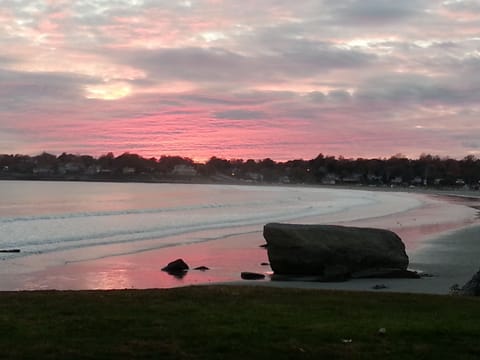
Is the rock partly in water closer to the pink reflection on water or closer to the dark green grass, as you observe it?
the dark green grass

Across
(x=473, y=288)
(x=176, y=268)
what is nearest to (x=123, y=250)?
(x=176, y=268)

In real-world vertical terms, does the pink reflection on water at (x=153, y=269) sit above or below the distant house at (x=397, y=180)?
below

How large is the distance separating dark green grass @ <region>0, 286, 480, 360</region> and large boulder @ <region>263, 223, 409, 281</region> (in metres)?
6.50

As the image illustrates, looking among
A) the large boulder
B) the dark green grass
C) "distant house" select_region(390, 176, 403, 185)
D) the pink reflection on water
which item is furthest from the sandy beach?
"distant house" select_region(390, 176, 403, 185)

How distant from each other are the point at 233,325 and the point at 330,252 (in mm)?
9484

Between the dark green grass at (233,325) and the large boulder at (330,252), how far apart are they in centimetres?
650

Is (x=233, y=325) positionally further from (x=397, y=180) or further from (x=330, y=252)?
(x=397, y=180)

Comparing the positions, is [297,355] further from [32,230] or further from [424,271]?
[32,230]

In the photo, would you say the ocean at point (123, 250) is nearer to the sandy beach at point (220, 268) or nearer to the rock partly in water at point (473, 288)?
the sandy beach at point (220, 268)

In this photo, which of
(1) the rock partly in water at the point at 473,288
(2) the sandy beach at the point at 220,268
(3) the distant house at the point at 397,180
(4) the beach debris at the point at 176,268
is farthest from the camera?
(3) the distant house at the point at 397,180

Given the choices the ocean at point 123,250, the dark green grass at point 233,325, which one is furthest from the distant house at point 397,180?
the dark green grass at point 233,325

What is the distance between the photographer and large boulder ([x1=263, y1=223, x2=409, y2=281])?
1634 centimetres

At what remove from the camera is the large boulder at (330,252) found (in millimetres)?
16344

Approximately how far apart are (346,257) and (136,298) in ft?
27.8
